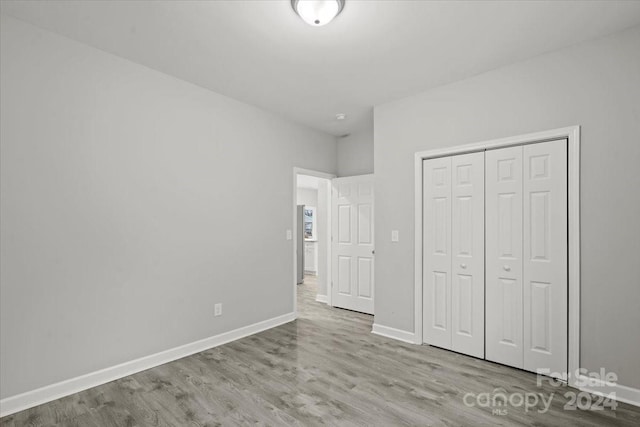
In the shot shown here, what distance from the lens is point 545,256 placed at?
106 inches

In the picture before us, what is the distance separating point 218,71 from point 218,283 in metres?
2.21

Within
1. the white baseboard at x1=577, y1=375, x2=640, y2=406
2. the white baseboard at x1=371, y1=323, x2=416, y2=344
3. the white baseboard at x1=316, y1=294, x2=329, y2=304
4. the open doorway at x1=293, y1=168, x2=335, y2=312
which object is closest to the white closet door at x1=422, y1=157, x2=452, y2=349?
the white baseboard at x1=371, y1=323, x2=416, y2=344

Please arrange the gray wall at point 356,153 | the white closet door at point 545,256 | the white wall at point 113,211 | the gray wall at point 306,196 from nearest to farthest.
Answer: the white wall at point 113,211, the white closet door at point 545,256, the gray wall at point 356,153, the gray wall at point 306,196

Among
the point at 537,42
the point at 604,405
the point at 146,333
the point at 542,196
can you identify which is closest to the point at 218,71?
the point at 146,333

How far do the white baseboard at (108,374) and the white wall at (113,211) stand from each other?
0.05m

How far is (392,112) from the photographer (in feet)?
12.2

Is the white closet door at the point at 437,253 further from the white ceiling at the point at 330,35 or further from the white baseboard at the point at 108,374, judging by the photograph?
the white baseboard at the point at 108,374

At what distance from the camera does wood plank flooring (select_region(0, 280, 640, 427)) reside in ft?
6.92

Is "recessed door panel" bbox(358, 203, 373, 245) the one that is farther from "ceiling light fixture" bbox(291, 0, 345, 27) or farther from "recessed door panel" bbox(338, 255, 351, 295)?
"ceiling light fixture" bbox(291, 0, 345, 27)

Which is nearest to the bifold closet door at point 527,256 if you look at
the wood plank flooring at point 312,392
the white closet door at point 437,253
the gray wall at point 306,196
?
the wood plank flooring at point 312,392

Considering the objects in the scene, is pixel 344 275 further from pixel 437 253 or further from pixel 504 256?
pixel 504 256

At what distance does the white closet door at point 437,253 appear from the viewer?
129 inches

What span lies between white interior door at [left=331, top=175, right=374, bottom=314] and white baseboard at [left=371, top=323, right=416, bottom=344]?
31.5 inches

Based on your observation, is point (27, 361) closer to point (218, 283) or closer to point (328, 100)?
point (218, 283)
